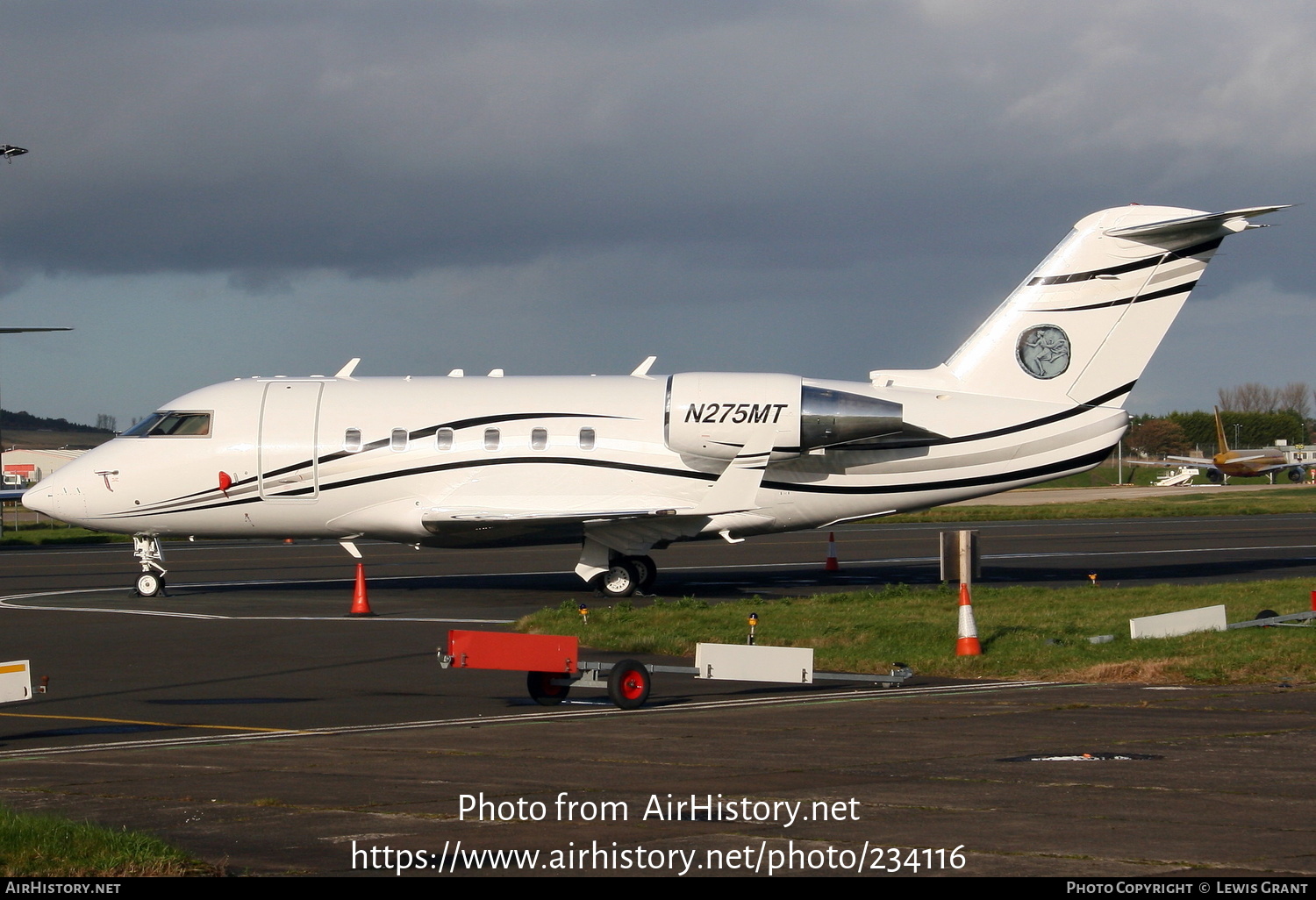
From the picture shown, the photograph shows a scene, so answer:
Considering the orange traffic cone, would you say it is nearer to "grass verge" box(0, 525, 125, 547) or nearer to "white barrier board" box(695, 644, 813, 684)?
"white barrier board" box(695, 644, 813, 684)

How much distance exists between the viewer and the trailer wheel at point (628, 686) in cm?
1209

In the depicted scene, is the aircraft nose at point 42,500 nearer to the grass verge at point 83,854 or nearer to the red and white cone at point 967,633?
the red and white cone at point 967,633

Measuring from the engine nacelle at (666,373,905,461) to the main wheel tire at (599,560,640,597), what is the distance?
250 cm

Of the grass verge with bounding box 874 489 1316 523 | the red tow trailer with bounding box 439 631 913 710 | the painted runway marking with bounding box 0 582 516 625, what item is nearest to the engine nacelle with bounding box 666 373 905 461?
the painted runway marking with bounding box 0 582 516 625

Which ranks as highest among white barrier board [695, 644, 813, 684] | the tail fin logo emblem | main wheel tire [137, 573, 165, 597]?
the tail fin logo emblem

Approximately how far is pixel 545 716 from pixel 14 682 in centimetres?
435

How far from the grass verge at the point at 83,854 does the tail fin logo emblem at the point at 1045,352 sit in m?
20.4

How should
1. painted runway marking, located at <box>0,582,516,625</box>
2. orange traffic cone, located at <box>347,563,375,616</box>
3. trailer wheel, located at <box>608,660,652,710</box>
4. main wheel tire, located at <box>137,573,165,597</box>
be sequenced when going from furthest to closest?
main wheel tire, located at <box>137,573,165,597</box> → orange traffic cone, located at <box>347,563,375,616</box> → painted runway marking, located at <box>0,582,516,625</box> → trailer wheel, located at <box>608,660,652,710</box>

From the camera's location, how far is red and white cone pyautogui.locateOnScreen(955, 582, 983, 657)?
15.0 metres

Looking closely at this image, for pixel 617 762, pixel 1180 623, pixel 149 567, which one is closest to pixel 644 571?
Answer: pixel 149 567

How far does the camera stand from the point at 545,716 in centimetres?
1202

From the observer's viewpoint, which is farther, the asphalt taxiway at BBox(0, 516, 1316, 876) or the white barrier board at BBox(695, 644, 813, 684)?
the white barrier board at BBox(695, 644, 813, 684)
